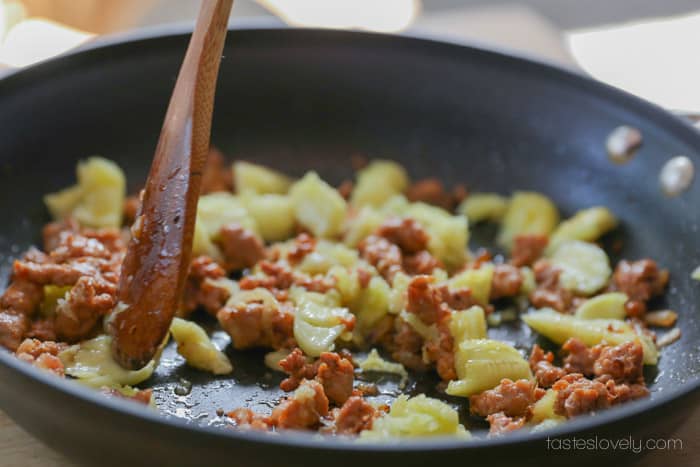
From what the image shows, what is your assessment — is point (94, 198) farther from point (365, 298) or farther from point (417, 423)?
point (417, 423)

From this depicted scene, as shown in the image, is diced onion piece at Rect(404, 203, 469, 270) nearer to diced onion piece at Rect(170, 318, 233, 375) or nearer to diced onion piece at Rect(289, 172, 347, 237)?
diced onion piece at Rect(289, 172, 347, 237)

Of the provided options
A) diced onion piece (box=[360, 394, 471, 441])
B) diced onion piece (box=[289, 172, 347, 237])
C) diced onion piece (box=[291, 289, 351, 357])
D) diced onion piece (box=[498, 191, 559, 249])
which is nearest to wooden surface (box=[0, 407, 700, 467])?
diced onion piece (box=[360, 394, 471, 441])

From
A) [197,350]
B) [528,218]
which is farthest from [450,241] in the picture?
[197,350]

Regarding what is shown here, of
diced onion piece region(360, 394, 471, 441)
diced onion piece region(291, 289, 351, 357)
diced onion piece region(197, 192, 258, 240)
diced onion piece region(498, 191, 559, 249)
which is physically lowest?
diced onion piece region(360, 394, 471, 441)

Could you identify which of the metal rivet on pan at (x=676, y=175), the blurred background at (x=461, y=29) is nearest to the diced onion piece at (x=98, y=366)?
the blurred background at (x=461, y=29)

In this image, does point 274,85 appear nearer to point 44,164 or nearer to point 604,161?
point 44,164

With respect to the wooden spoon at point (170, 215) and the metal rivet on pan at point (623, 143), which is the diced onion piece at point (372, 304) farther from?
the metal rivet on pan at point (623, 143)

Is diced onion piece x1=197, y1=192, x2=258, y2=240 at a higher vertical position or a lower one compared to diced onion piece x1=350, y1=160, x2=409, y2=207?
lower

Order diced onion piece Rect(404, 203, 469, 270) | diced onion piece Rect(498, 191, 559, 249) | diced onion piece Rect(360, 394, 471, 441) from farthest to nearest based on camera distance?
diced onion piece Rect(498, 191, 559, 249) → diced onion piece Rect(404, 203, 469, 270) → diced onion piece Rect(360, 394, 471, 441)
